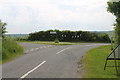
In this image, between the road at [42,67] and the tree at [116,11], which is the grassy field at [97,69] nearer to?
the road at [42,67]

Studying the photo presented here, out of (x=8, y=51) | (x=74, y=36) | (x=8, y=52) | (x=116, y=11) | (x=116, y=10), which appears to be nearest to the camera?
(x=8, y=52)

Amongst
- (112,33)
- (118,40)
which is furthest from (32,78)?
(112,33)

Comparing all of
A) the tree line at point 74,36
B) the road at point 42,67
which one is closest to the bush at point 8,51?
the road at point 42,67

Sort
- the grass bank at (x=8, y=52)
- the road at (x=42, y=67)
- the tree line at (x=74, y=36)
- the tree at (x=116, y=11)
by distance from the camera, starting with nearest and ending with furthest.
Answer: the road at (x=42, y=67) < the grass bank at (x=8, y=52) < the tree at (x=116, y=11) < the tree line at (x=74, y=36)

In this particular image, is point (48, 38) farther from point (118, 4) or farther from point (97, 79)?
point (97, 79)

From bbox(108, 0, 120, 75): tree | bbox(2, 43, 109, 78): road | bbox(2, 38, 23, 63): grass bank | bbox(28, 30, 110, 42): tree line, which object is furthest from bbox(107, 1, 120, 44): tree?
bbox(28, 30, 110, 42): tree line

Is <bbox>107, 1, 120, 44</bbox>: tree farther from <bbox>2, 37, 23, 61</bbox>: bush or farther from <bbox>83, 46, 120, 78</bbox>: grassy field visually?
<bbox>2, 37, 23, 61</bbox>: bush

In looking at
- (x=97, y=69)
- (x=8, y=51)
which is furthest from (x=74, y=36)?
(x=97, y=69)

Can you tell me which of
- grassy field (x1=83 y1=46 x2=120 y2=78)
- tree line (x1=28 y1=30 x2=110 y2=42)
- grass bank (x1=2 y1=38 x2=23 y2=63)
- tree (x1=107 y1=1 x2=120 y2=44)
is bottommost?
grassy field (x1=83 y1=46 x2=120 y2=78)

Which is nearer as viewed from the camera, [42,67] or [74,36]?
[42,67]

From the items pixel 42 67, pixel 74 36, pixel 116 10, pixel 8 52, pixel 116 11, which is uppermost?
pixel 116 10

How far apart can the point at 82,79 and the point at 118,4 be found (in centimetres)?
1713

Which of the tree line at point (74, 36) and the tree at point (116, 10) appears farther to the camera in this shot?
the tree line at point (74, 36)

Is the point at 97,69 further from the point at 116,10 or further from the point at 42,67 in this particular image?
the point at 116,10
